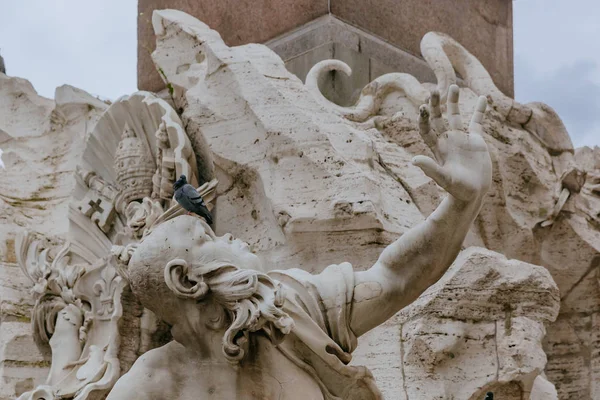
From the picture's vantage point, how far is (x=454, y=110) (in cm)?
378

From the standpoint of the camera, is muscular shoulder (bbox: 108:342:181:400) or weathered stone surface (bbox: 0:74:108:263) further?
weathered stone surface (bbox: 0:74:108:263)

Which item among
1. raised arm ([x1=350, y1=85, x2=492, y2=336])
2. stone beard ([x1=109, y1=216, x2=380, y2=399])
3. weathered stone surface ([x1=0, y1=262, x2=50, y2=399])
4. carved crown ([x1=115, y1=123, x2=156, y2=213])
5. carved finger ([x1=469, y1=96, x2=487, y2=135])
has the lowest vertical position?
stone beard ([x1=109, y1=216, x2=380, y2=399])

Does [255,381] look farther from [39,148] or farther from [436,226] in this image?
[39,148]

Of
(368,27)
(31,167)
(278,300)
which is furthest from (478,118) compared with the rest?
(31,167)

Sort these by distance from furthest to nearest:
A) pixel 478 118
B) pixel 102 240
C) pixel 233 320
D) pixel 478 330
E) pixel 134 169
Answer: pixel 102 240, pixel 134 169, pixel 478 330, pixel 478 118, pixel 233 320

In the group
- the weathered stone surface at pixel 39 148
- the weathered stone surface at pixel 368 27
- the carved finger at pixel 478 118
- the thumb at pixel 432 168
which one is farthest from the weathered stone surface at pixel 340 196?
the weathered stone surface at pixel 39 148

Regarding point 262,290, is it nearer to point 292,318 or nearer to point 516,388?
point 292,318

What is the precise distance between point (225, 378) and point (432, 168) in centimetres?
80

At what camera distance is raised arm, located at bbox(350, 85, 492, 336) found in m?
3.71

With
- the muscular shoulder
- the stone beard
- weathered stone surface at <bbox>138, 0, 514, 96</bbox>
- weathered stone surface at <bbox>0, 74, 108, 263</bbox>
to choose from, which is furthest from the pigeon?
weathered stone surface at <bbox>0, 74, 108, 263</bbox>

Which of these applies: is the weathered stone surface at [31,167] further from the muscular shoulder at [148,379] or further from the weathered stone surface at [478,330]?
the muscular shoulder at [148,379]

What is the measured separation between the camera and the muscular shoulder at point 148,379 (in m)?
3.70

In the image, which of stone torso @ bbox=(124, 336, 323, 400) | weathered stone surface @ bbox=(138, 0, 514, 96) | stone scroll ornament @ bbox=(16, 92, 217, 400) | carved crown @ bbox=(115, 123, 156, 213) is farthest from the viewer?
weathered stone surface @ bbox=(138, 0, 514, 96)

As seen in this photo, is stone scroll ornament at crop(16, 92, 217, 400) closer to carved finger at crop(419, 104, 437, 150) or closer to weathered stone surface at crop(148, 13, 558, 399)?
weathered stone surface at crop(148, 13, 558, 399)
